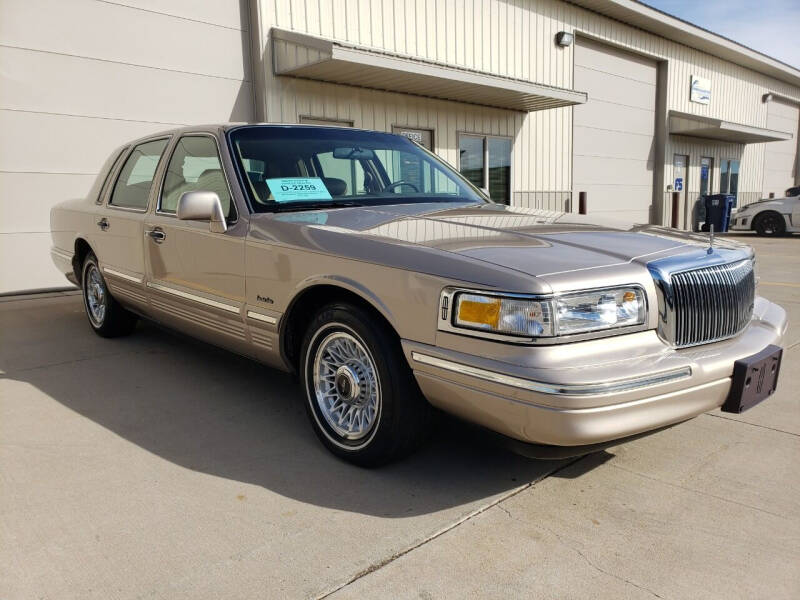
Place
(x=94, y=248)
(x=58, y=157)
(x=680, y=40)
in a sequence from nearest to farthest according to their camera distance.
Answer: (x=94, y=248) → (x=58, y=157) → (x=680, y=40)

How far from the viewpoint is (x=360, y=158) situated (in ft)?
A: 13.5

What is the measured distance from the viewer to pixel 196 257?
12.5 ft

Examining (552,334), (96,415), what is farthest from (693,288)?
(96,415)

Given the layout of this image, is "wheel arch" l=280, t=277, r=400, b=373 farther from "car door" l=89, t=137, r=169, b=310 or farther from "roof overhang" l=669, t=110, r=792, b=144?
"roof overhang" l=669, t=110, r=792, b=144

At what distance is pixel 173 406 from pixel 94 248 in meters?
2.05

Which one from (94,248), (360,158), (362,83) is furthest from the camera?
(362,83)

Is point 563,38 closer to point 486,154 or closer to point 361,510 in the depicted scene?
point 486,154

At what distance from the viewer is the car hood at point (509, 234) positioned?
2.53 m

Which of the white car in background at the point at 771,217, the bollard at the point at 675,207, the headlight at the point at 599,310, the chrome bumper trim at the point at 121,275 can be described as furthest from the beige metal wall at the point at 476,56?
the headlight at the point at 599,310

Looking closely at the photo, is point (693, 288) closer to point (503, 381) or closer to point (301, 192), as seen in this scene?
point (503, 381)

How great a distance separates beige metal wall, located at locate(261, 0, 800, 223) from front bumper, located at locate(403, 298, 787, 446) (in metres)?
7.95

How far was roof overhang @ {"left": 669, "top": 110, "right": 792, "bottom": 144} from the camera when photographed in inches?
715

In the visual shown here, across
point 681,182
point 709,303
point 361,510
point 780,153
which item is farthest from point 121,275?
point 780,153

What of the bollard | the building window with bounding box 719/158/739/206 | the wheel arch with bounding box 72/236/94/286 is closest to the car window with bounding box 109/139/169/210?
the wheel arch with bounding box 72/236/94/286
